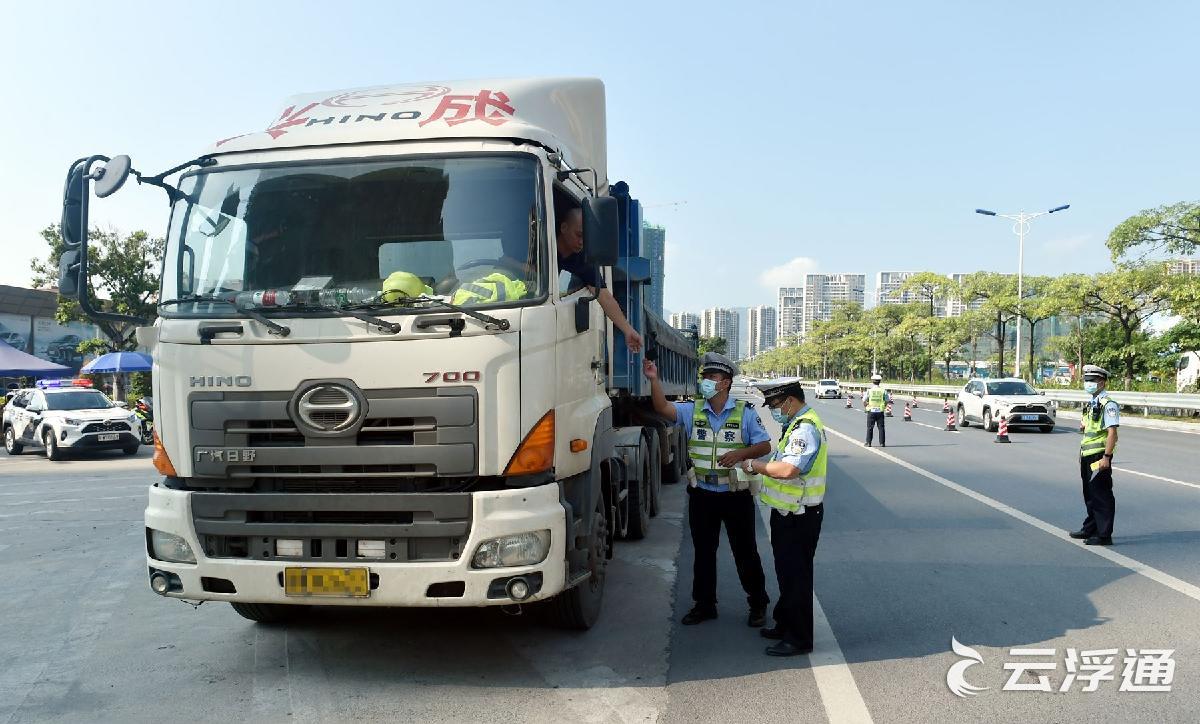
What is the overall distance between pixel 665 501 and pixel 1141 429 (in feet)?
62.5

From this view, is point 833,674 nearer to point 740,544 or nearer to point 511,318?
point 740,544

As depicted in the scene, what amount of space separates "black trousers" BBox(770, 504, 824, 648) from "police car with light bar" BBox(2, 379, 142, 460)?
17.1 meters

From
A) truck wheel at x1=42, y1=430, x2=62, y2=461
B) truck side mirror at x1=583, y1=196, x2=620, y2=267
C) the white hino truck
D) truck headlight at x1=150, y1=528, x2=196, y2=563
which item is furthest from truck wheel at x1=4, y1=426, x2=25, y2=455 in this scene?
truck side mirror at x1=583, y1=196, x2=620, y2=267

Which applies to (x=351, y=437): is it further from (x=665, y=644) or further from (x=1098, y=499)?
(x=1098, y=499)

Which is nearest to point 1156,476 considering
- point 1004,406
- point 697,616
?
point 1004,406

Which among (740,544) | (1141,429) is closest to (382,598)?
(740,544)

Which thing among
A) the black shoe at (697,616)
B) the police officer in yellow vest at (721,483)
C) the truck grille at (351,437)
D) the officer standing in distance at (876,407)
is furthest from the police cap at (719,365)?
the officer standing in distance at (876,407)

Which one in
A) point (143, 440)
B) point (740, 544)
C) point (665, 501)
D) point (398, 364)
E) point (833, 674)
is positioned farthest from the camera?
point (143, 440)

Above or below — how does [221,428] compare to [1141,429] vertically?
above

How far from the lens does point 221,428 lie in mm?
4156

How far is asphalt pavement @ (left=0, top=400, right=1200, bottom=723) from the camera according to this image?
13.0 feet

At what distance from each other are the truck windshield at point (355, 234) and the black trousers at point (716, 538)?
180 centimetres

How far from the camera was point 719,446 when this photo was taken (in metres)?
5.08

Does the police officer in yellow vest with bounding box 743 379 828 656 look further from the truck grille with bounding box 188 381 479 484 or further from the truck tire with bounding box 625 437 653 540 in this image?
the truck tire with bounding box 625 437 653 540
